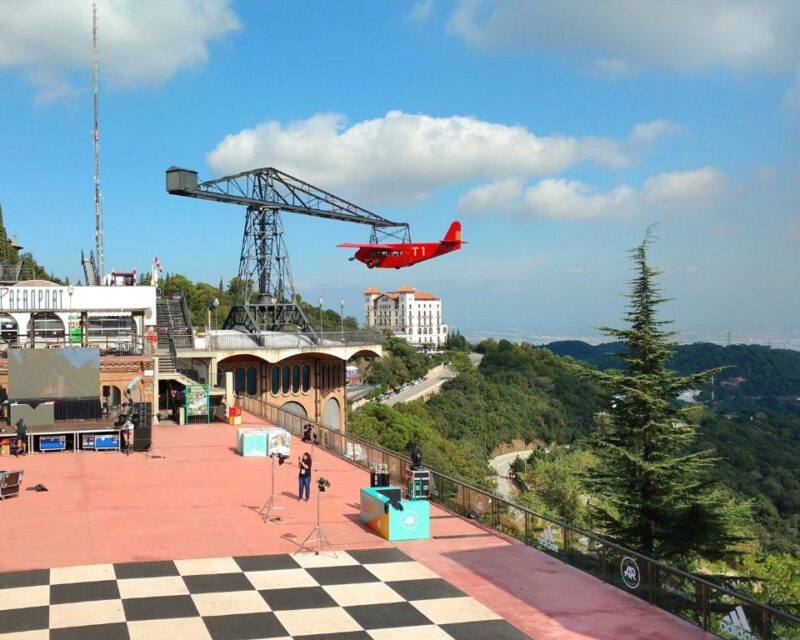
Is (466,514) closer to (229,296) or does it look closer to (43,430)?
(43,430)

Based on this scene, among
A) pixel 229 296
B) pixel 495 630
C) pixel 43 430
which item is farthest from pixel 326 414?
pixel 229 296

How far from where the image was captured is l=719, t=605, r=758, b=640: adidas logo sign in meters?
11.8

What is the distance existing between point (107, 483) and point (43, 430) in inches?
250

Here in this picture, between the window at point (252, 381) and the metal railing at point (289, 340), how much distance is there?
5.57 ft

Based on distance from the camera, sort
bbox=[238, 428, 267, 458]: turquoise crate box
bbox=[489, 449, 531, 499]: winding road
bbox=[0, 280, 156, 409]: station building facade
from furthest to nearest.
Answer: bbox=[489, 449, 531, 499]: winding road → bbox=[0, 280, 156, 409]: station building facade → bbox=[238, 428, 267, 458]: turquoise crate box

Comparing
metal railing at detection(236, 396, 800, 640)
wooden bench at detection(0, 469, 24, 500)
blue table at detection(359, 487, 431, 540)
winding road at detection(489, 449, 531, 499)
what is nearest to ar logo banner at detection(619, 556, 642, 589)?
metal railing at detection(236, 396, 800, 640)

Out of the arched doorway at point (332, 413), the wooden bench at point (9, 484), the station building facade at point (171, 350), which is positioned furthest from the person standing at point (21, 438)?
the arched doorway at point (332, 413)

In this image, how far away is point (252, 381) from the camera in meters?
51.0

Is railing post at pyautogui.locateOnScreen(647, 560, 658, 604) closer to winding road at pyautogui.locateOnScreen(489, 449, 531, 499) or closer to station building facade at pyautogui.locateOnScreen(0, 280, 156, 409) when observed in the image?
station building facade at pyautogui.locateOnScreen(0, 280, 156, 409)

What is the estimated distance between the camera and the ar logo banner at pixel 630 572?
1442 centimetres

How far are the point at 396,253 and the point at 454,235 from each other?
422 centimetres

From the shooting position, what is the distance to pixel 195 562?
622 inches

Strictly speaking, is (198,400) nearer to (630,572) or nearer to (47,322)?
(47,322)

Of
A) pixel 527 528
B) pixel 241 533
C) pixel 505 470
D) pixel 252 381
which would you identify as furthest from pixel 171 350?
pixel 505 470
